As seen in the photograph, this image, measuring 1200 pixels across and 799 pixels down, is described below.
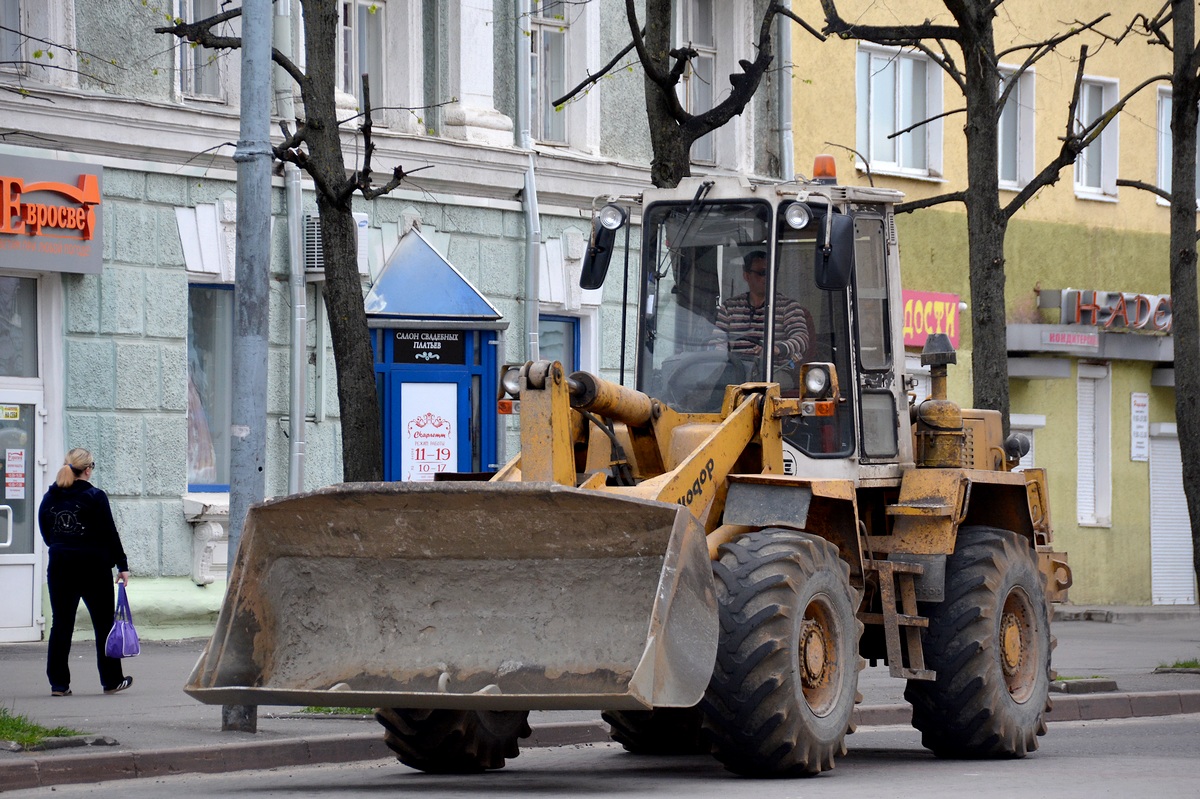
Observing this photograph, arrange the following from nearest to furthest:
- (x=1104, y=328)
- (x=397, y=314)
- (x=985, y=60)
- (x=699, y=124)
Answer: (x=699, y=124)
(x=985, y=60)
(x=397, y=314)
(x=1104, y=328)

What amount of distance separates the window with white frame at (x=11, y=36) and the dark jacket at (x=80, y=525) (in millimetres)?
5274

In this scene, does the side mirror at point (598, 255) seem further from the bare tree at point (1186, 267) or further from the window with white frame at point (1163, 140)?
the window with white frame at point (1163, 140)

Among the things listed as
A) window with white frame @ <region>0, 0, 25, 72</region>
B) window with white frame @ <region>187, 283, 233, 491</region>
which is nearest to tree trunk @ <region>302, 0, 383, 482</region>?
window with white frame @ <region>0, 0, 25, 72</region>

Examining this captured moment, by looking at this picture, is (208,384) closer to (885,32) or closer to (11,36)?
(11,36)

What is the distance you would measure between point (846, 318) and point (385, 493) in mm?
3083

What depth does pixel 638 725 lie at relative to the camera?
11633 mm

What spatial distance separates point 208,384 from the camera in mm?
20016

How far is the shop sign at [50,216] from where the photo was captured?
699 inches

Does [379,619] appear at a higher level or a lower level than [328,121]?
lower

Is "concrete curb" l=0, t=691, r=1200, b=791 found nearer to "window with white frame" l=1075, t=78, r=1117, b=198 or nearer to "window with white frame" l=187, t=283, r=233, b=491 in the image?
"window with white frame" l=187, t=283, r=233, b=491

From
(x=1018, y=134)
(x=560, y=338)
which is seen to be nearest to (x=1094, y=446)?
(x=1018, y=134)

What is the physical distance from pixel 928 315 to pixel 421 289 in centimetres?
855

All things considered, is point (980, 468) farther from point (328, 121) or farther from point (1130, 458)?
point (1130, 458)

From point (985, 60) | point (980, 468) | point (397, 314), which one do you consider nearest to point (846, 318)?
point (980, 468)
